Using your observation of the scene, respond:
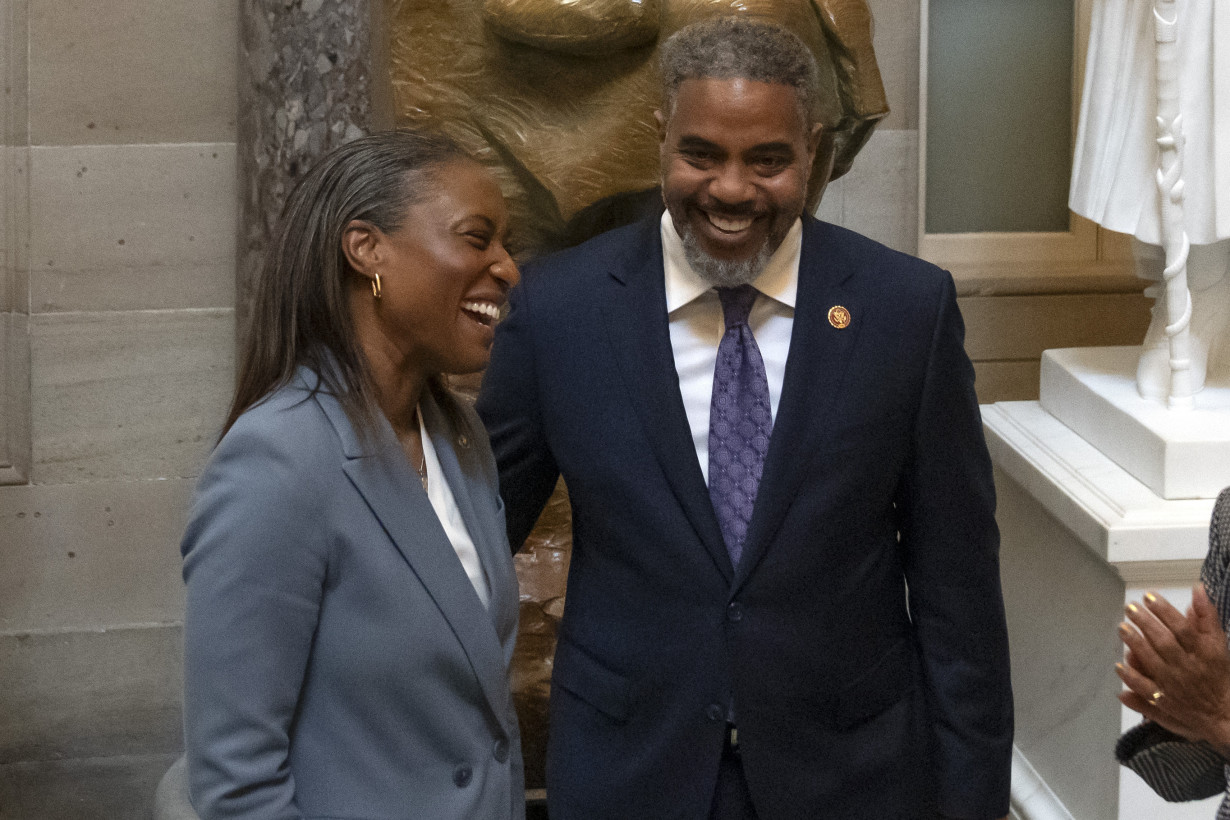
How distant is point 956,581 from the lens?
6.38ft

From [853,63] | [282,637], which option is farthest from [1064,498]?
[282,637]

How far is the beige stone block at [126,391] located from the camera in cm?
396

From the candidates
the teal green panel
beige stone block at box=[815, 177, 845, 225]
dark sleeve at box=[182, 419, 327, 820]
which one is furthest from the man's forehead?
the teal green panel

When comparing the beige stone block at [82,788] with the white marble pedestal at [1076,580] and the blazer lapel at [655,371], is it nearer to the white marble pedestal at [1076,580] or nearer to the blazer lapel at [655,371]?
the white marble pedestal at [1076,580]

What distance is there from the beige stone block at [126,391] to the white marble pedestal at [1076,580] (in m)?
2.21

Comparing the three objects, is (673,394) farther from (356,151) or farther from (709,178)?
(356,151)

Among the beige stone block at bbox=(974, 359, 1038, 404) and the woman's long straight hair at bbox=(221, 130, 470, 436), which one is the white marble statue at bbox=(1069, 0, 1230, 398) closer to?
the beige stone block at bbox=(974, 359, 1038, 404)

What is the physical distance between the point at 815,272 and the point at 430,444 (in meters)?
0.61

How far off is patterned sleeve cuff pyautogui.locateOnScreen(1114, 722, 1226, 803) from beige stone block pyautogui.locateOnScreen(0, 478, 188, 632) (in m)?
2.98

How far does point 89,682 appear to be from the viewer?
4.02 metres

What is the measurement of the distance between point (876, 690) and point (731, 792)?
0.24 meters

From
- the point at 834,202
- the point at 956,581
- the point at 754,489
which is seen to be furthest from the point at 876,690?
the point at 834,202

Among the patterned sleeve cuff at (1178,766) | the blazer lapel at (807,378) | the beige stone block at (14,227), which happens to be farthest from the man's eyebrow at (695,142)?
the beige stone block at (14,227)

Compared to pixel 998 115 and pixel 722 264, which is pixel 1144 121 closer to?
pixel 998 115
